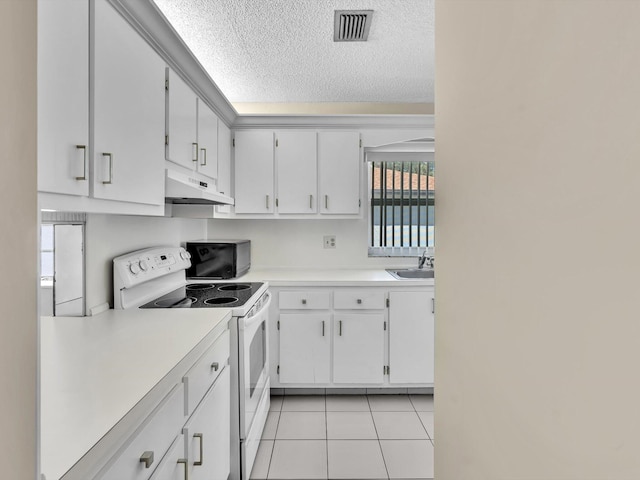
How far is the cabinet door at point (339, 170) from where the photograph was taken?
3.07m

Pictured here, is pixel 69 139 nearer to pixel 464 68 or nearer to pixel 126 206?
pixel 126 206

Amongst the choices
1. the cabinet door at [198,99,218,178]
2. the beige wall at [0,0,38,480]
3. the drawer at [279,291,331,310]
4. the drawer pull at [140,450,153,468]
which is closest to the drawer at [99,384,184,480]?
the drawer pull at [140,450,153,468]

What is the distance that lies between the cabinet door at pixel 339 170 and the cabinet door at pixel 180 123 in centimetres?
116

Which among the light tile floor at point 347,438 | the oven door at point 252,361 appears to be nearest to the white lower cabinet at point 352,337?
the light tile floor at point 347,438

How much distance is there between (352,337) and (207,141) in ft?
5.61

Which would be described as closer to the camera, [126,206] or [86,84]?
[86,84]

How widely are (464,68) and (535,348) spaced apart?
1.29ft

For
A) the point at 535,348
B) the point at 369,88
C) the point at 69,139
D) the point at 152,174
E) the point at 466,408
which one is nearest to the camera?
the point at 535,348

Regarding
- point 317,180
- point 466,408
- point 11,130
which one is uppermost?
point 317,180

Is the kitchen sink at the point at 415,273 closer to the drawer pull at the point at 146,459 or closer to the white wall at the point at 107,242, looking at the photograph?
the white wall at the point at 107,242

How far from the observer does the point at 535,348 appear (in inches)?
14.4

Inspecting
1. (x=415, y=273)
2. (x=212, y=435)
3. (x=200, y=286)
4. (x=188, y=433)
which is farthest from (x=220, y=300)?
(x=415, y=273)

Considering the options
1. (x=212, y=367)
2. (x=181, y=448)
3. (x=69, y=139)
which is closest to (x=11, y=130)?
(x=69, y=139)

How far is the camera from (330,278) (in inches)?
113
